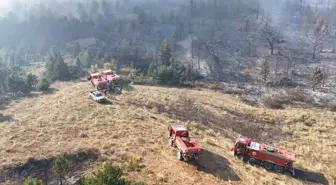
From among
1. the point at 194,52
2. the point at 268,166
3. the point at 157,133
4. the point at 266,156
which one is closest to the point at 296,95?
the point at 268,166

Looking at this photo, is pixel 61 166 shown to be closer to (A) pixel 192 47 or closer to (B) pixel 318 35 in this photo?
(A) pixel 192 47

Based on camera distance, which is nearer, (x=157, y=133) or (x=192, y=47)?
(x=157, y=133)

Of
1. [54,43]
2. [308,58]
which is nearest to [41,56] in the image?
[54,43]

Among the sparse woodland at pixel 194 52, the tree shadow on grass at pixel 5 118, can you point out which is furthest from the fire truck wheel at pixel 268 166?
the tree shadow on grass at pixel 5 118

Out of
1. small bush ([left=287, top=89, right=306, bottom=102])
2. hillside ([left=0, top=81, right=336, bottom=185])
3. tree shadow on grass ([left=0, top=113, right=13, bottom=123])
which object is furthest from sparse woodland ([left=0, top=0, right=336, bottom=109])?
hillside ([left=0, top=81, right=336, bottom=185])

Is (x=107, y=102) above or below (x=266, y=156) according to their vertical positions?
above

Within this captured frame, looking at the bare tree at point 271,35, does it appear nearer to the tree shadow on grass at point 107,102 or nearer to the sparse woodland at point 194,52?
the sparse woodland at point 194,52
